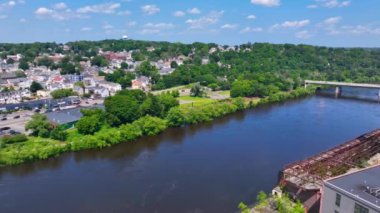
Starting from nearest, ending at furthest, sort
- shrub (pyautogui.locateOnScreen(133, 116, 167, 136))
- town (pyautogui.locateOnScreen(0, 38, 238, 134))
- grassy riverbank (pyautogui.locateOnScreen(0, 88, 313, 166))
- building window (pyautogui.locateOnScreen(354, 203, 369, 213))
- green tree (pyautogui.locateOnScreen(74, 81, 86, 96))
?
building window (pyautogui.locateOnScreen(354, 203, 369, 213)) → grassy riverbank (pyautogui.locateOnScreen(0, 88, 313, 166)) → shrub (pyautogui.locateOnScreen(133, 116, 167, 136)) → town (pyautogui.locateOnScreen(0, 38, 238, 134)) → green tree (pyautogui.locateOnScreen(74, 81, 86, 96))

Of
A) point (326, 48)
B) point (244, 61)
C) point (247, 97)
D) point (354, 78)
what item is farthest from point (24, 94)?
point (326, 48)

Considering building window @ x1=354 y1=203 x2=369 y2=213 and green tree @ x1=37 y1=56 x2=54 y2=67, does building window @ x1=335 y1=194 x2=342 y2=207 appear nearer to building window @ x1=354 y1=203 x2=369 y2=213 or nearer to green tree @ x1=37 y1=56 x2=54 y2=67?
building window @ x1=354 y1=203 x2=369 y2=213

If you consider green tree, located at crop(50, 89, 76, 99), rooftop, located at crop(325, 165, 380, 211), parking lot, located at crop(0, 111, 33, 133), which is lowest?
parking lot, located at crop(0, 111, 33, 133)

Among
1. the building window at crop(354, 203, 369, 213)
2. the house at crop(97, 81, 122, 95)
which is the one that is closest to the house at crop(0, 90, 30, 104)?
the house at crop(97, 81, 122, 95)

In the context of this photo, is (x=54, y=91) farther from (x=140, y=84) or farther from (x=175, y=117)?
(x=175, y=117)

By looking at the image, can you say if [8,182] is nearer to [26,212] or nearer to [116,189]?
[26,212]

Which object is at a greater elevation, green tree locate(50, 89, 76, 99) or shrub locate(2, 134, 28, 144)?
green tree locate(50, 89, 76, 99)
